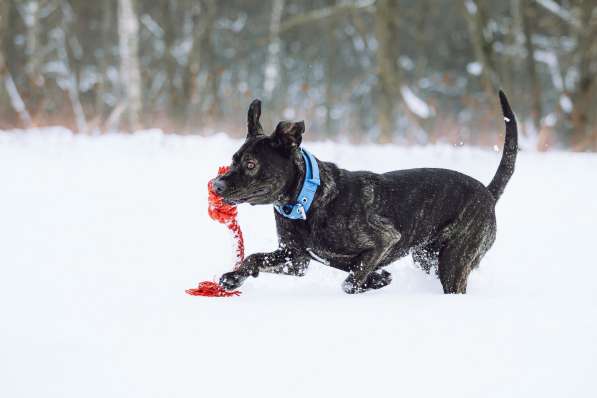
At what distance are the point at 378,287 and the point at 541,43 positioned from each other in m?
22.9

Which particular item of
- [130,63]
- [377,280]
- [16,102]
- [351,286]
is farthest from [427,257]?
[16,102]

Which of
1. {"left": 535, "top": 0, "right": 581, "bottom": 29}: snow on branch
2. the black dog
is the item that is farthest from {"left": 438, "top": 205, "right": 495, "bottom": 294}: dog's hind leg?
{"left": 535, "top": 0, "right": 581, "bottom": 29}: snow on branch

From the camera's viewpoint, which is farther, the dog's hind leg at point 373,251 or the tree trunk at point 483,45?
the tree trunk at point 483,45

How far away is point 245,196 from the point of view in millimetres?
4266

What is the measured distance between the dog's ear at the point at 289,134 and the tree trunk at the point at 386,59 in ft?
40.6

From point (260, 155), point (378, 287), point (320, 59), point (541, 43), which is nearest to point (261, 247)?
point (378, 287)

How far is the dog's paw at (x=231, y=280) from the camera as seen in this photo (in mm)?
4363

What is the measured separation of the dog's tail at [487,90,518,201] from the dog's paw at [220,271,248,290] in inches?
85.7

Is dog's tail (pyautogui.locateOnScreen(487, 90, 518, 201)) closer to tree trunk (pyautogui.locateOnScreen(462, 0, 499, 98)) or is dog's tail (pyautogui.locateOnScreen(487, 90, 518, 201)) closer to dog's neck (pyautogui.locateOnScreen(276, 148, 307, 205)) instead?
dog's neck (pyautogui.locateOnScreen(276, 148, 307, 205))

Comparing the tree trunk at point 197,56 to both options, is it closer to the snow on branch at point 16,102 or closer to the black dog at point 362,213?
the snow on branch at point 16,102

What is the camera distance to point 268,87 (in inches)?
974

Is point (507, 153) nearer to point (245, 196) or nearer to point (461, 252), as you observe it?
point (461, 252)

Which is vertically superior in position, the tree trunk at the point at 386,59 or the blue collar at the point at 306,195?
the tree trunk at the point at 386,59

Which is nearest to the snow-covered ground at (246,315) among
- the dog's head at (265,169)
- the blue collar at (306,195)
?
the blue collar at (306,195)
